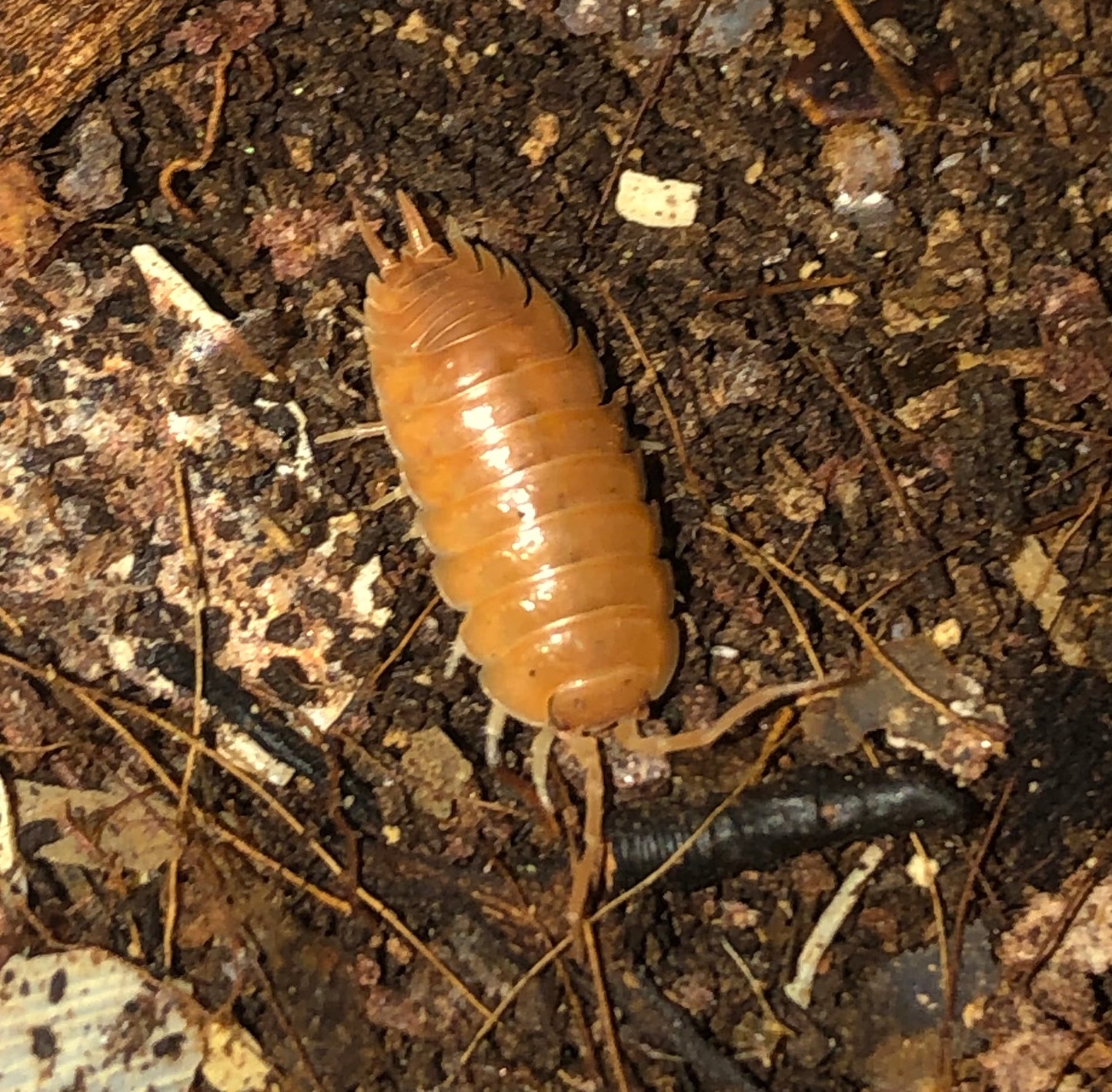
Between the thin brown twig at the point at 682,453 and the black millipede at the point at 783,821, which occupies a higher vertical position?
the thin brown twig at the point at 682,453

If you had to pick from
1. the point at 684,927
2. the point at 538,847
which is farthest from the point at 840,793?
the point at 538,847

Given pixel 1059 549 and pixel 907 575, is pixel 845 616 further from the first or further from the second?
pixel 1059 549

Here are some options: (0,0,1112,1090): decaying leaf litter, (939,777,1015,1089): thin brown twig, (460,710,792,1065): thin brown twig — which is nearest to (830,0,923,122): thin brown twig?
(0,0,1112,1090): decaying leaf litter

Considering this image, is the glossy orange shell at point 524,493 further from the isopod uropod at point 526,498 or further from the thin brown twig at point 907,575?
the thin brown twig at point 907,575

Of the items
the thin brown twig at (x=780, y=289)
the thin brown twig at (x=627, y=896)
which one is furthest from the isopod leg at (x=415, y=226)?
the thin brown twig at (x=627, y=896)

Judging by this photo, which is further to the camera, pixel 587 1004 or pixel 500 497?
pixel 587 1004

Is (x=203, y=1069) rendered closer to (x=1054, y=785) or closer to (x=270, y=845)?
(x=270, y=845)
